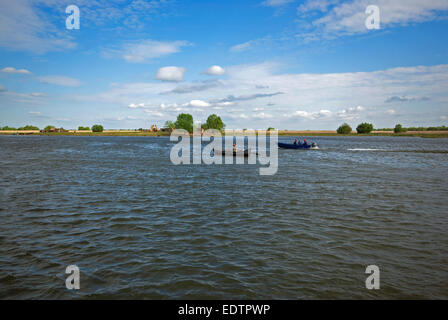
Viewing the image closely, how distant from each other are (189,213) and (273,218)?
473 centimetres

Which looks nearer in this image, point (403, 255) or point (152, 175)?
point (403, 255)

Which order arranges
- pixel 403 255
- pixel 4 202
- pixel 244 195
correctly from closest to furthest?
1. pixel 403 255
2. pixel 4 202
3. pixel 244 195

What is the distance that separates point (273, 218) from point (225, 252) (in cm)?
499

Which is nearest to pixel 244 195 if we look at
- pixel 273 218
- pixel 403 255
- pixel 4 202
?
pixel 273 218

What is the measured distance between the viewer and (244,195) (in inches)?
802

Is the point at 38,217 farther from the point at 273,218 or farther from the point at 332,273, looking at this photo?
the point at 332,273

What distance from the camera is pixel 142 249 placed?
34.8 feet

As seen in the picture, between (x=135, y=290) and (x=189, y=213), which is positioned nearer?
(x=135, y=290)

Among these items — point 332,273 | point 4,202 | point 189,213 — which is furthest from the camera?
point 4,202

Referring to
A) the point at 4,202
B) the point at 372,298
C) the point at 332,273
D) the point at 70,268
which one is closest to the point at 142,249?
the point at 70,268

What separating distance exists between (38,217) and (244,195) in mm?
12904

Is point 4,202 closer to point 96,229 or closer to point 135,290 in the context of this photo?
point 96,229
